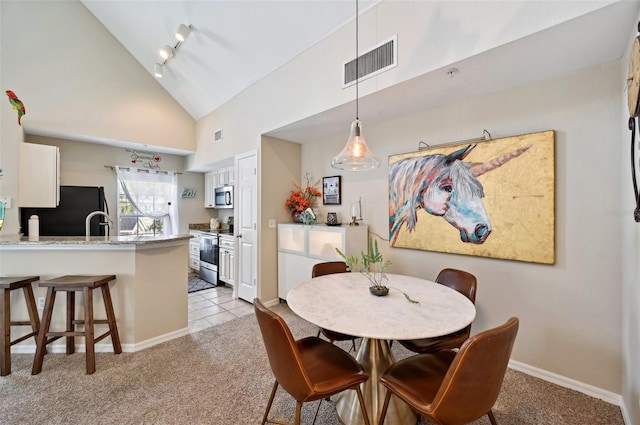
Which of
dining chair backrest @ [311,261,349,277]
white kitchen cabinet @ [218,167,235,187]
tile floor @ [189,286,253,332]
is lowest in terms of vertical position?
tile floor @ [189,286,253,332]

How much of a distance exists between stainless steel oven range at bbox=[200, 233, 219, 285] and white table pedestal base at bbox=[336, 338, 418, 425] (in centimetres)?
372

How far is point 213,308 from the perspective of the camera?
3.76 metres

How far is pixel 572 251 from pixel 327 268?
6.41 feet

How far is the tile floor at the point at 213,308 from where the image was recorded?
3.30 m

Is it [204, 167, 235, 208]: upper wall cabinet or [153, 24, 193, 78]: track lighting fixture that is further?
[204, 167, 235, 208]: upper wall cabinet

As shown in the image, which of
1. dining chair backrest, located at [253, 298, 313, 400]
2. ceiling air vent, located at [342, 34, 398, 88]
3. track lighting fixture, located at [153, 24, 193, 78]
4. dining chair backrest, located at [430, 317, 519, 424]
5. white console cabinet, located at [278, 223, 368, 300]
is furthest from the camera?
track lighting fixture, located at [153, 24, 193, 78]

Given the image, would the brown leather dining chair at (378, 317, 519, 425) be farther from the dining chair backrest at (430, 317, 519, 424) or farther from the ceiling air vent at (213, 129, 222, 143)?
the ceiling air vent at (213, 129, 222, 143)

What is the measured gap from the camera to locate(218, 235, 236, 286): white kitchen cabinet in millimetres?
4454

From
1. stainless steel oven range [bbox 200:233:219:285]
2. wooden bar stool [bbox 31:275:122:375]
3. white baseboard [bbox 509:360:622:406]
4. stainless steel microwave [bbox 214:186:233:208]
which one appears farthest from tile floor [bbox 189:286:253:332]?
white baseboard [bbox 509:360:622:406]

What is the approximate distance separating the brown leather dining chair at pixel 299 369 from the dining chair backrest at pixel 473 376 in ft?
1.39

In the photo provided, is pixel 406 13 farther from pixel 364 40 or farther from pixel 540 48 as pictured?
pixel 540 48

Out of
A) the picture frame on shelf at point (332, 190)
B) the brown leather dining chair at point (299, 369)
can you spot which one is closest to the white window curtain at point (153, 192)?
the picture frame on shelf at point (332, 190)

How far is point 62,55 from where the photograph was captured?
3.99 metres

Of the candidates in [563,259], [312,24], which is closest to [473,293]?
[563,259]
